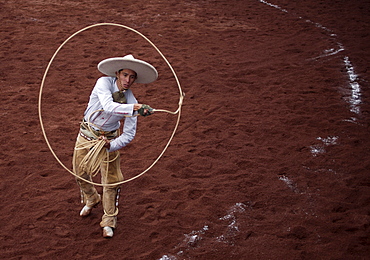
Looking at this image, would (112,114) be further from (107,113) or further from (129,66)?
(129,66)

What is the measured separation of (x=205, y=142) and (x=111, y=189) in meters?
2.45

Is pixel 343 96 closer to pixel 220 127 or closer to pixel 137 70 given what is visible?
pixel 220 127

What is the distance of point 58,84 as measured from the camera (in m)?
7.99

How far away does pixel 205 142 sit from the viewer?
258 inches

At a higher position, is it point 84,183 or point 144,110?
point 144,110

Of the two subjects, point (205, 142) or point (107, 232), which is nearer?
point (107, 232)

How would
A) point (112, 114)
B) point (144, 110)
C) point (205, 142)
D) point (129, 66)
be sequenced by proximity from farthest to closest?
1. point (205, 142)
2. point (112, 114)
3. point (129, 66)
4. point (144, 110)

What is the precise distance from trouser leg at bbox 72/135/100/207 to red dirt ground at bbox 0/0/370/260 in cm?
22

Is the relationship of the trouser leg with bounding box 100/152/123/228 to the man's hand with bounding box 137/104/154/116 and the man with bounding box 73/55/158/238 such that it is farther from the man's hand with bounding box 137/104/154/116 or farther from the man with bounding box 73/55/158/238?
the man's hand with bounding box 137/104/154/116

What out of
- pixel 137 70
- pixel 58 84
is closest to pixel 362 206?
pixel 137 70

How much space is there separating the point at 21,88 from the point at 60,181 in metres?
3.10

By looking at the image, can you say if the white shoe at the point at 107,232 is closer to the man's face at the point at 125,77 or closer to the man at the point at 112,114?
the man at the point at 112,114

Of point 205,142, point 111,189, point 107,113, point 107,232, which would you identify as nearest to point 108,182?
point 111,189

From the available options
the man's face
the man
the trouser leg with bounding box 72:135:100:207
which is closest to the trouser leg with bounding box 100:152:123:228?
the man
